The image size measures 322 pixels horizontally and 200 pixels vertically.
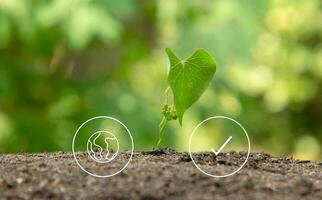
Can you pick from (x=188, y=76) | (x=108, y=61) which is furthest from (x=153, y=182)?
(x=108, y=61)

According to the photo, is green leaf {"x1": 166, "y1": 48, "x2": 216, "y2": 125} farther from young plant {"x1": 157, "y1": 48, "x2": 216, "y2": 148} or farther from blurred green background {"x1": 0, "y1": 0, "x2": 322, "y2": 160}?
blurred green background {"x1": 0, "y1": 0, "x2": 322, "y2": 160}

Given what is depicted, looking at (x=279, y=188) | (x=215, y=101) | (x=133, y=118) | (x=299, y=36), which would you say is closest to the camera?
(x=279, y=188)

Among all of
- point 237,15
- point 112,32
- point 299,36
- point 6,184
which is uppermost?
point 299,36

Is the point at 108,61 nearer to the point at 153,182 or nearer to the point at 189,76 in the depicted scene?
the point at 189,76

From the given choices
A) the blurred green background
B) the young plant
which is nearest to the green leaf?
the young plant

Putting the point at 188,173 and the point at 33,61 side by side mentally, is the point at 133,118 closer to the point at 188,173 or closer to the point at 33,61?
the point at 33,61

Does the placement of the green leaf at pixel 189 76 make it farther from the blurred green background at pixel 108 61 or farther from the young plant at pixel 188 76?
the blurred green background at pixel 108 61

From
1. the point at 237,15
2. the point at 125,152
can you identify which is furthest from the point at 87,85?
the point at 125,152

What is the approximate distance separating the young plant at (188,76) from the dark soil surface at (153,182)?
81 mm

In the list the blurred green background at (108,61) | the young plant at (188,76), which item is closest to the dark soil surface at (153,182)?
the young plant at (188,76)

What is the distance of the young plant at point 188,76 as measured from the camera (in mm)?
1023

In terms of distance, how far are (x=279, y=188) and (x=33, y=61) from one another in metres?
2.20

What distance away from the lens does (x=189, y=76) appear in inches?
40.5

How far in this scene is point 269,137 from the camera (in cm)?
450
